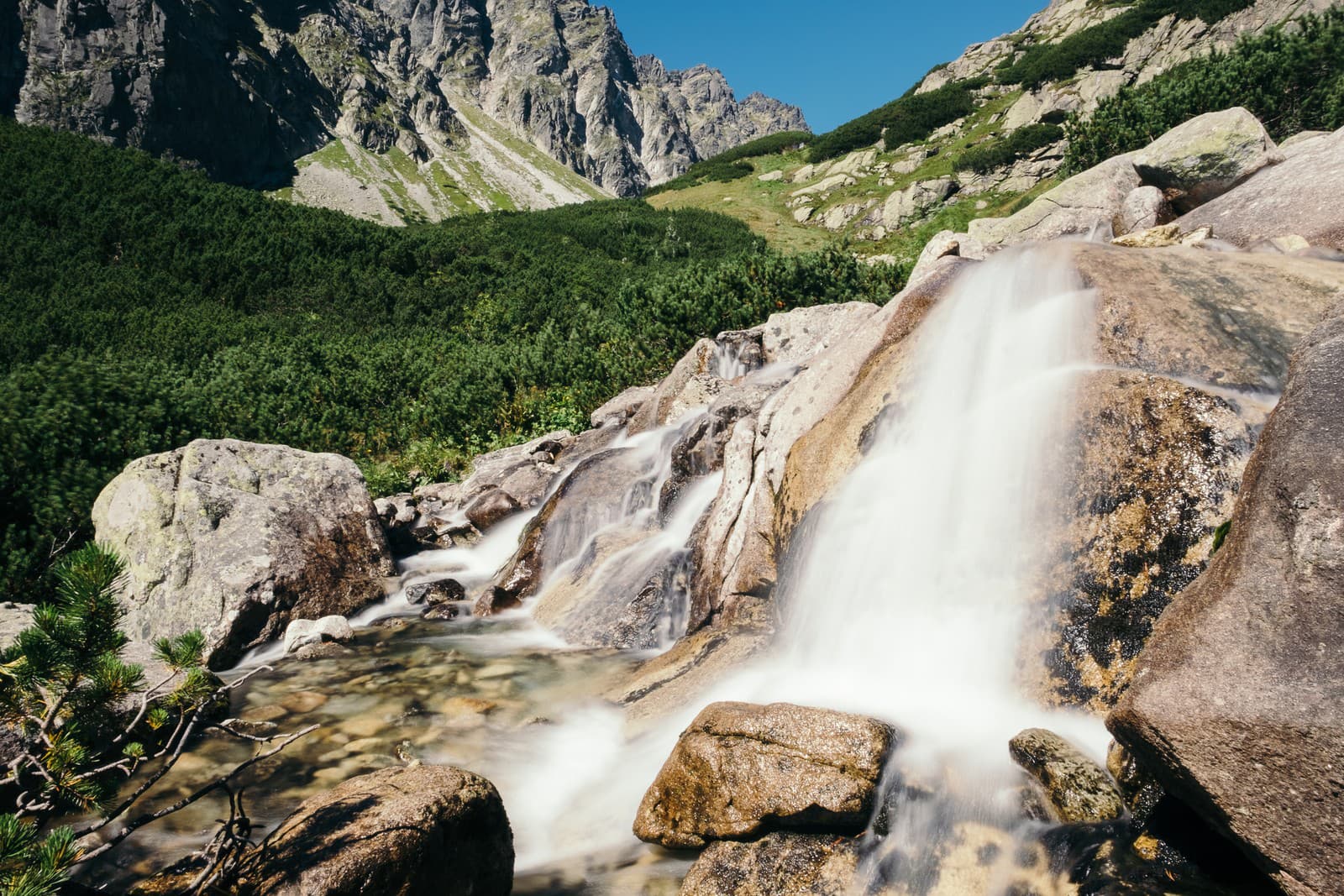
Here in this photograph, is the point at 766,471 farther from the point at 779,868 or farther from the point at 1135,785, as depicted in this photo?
the point at 1135,785

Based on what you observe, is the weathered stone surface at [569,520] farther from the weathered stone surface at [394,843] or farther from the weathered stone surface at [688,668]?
the weathered stone surface at [394,843]

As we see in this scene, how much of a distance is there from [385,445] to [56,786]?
18981mm

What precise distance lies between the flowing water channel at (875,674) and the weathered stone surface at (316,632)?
1.53ft

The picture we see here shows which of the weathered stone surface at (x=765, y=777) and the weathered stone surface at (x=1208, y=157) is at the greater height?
the weathered stone surface at (x=1208, y=157)

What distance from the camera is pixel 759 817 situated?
14.7 feet

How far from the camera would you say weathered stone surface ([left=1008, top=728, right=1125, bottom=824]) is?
13.2 feet

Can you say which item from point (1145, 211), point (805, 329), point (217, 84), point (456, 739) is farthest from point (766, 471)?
point (217, 84)

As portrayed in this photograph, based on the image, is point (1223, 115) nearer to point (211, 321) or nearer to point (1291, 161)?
point (1291, 161)

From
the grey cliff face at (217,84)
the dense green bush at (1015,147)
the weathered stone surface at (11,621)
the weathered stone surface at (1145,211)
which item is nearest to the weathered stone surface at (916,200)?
the dense green bush at (1015,147)

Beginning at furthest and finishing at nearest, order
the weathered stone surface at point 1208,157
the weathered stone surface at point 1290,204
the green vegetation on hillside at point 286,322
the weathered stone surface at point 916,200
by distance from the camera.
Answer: the weathered stone surface at point 916,200 → the weathered stone surface at point 1208,157 → the green vegetation on hillside at point 286,322 → the weathered stone surface at point 1290,204

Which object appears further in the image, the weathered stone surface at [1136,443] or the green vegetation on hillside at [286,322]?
the green vegetation on hillside at [286,322]

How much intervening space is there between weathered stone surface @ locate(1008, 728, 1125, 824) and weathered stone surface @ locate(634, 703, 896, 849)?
2.83 ft

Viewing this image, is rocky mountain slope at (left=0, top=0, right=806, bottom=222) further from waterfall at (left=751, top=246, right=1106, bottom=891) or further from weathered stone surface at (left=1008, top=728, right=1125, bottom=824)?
weathered stone surface at (left=1008, top=728, right=1125, bottom=824)

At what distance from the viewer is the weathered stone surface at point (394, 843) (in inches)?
137
